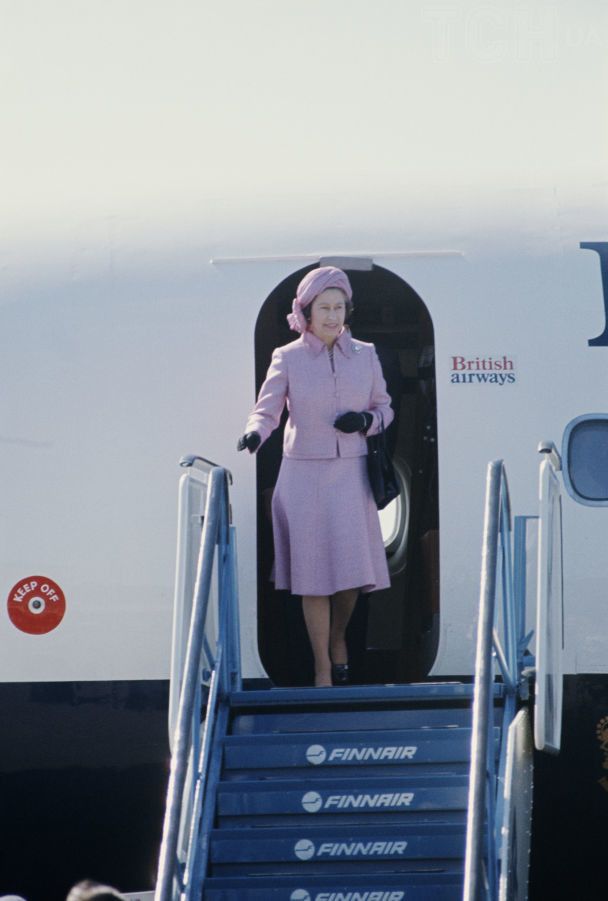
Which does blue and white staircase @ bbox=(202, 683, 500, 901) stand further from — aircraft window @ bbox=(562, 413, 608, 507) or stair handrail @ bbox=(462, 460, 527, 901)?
aircraft window @ bbox=(562, 413, 608, 507)

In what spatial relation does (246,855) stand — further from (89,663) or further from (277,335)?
(277,335)

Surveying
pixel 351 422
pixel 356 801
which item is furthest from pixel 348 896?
pixel 351 422

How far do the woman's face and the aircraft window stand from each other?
1.47 metres

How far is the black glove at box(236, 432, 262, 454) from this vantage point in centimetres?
706

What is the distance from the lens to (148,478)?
770cm

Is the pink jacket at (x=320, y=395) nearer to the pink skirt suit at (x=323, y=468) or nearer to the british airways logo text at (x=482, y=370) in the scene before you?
the pink skirt suit at (x=323, y=468)

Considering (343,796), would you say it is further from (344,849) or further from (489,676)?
(489,676)

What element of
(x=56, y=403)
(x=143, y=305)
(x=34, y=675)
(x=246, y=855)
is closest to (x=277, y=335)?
(x=143, y=305)

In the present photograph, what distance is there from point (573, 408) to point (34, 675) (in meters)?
3.33

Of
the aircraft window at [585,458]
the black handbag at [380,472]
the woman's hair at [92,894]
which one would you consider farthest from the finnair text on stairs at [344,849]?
the aircraft window at [585,458]

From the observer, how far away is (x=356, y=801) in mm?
6383

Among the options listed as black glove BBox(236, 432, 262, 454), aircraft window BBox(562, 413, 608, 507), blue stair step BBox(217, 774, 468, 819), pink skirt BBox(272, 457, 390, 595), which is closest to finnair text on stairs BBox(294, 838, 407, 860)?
blue stair step BBox(217, 774, 468, 819)

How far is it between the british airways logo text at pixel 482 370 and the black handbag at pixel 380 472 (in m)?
0.68

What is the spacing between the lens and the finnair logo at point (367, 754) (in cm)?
652
